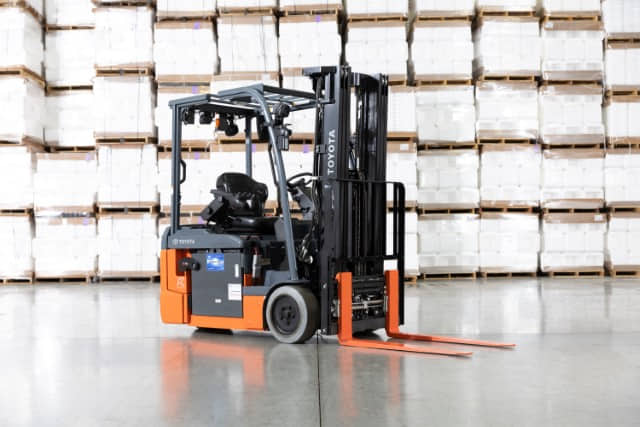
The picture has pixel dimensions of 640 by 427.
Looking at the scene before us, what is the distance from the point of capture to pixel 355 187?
549cm

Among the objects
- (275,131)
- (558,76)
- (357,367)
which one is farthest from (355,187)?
(558,76)

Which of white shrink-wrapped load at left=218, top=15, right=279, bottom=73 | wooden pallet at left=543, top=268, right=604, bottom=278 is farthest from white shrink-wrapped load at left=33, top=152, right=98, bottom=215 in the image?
wooden pallet at left=543, top=268, right=604, bottom=278

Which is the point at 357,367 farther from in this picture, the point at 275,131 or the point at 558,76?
the point at 558,76

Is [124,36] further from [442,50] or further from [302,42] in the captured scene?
[442,50]

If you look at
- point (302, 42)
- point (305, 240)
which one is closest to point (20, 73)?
point (302, 42)

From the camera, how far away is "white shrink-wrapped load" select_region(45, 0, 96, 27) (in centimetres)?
1146

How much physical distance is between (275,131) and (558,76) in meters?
6.92

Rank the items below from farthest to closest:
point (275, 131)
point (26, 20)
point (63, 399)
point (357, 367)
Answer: point (26, 20)
point (275, 131)
point (357, 367)
point (63, 399)

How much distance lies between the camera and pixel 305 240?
17.7 feet

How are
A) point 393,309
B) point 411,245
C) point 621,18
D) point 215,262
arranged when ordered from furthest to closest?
1. point 621,18
2. point 411,245
3. point 215,262
4. point 393,309

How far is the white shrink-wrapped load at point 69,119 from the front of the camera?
37.6 ft

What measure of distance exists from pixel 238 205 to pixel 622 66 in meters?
7.51

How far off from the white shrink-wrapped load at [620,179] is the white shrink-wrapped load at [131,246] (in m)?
6.50

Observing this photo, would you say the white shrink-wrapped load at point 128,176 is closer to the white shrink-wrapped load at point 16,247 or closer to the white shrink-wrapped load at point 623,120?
the white shrink-wrapped load at point 16,247
